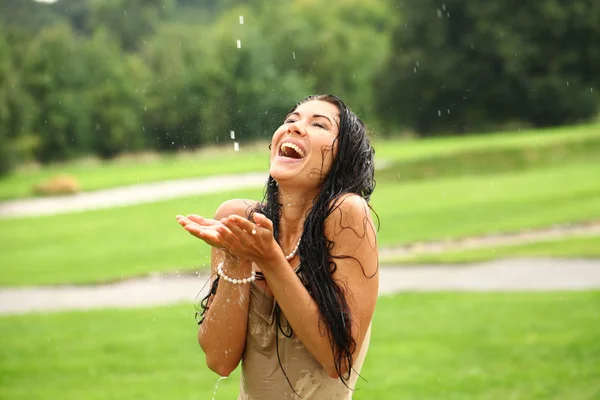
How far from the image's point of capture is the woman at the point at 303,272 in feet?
7.45

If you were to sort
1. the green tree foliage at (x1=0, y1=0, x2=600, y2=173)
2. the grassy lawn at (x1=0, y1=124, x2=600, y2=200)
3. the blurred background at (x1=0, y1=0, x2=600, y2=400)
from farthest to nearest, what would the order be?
1. the green tree foliage at (x1=0, y1=0, x2=600, y2=173)
2. the grassy lawn at (x1=0, y1=124, x2=600, y2=200)
3. the blurred background at (x1=0, y1=0, x2=600, y2=400)

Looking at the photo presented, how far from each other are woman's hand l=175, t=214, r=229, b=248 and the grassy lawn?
2567cm

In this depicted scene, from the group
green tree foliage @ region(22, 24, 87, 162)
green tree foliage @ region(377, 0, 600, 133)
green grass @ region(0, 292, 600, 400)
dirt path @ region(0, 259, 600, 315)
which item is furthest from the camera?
green tree foliage @ region(377, 0, 600, 133)

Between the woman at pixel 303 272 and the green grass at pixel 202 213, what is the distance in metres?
10.0

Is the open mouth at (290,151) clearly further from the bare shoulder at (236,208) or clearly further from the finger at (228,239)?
the finger at (228,239)

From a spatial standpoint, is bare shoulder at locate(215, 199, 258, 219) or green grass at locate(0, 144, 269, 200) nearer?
bare shoulder at locate(215, 199, 258, 219)

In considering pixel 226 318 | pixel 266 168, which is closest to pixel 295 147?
pixel 226 318

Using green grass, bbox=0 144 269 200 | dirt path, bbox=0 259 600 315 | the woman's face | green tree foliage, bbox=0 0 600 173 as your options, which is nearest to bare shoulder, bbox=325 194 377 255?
the woman's face

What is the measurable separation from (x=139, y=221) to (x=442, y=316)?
13266mm

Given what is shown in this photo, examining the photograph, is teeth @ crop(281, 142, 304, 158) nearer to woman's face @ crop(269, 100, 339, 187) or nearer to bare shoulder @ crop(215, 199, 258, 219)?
woman's face @ crop(269, 100, 339, 187)

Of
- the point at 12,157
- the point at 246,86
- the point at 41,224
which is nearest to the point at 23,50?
the point at 12,157

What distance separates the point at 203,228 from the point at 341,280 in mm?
394

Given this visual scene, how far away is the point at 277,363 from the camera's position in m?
2.41

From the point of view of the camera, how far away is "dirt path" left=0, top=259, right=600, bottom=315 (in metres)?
11.4
